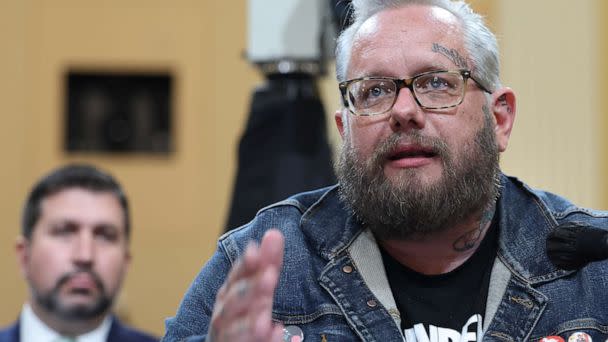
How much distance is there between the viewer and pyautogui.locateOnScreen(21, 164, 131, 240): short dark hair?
12.8 ft

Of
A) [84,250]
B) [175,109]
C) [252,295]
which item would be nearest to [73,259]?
[84,250]

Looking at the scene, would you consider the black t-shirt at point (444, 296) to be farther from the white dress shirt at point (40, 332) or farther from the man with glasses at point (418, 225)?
the white dress shirt at point (40, 332)

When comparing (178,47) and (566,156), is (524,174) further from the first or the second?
(178,47)

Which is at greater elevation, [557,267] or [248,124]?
[248,124]

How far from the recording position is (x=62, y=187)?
12.9 ft

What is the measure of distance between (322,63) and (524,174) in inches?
54.4

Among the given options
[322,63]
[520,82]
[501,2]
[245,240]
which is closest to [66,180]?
[322,63]

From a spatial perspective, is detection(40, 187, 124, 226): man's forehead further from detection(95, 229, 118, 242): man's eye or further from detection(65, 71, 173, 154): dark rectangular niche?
detection(65, 71, 173, 154): dark rectangular niche

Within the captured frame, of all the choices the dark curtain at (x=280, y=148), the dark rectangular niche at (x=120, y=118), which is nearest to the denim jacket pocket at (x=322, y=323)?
the dark curtain at (x=280, y=148)

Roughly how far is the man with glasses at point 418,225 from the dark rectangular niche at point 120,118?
6.69m

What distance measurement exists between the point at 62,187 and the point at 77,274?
37 cm

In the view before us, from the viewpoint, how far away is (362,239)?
255cm

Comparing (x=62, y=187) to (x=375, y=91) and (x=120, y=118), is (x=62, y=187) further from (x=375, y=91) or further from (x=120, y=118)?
(x=120, y=118)

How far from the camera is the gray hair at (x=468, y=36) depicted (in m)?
2.53
